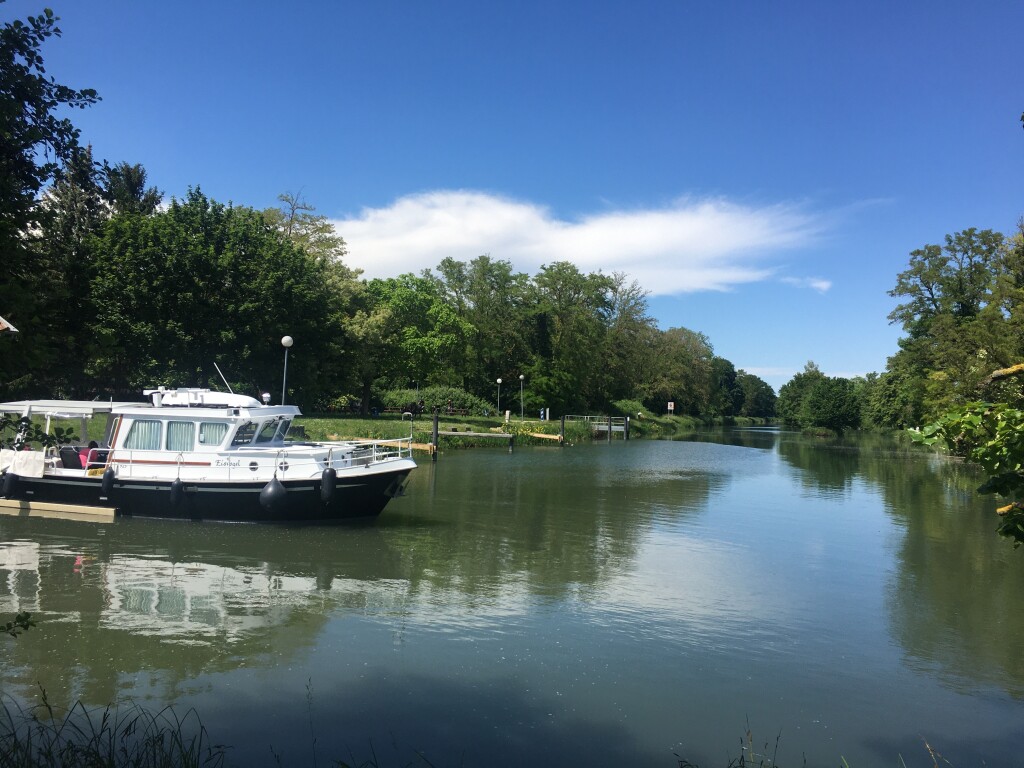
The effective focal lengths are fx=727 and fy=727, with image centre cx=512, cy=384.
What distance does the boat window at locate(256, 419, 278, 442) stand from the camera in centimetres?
1847

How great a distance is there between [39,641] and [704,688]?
8.39 m

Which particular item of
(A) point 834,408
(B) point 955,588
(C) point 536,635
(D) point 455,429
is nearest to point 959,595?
(B) point 955,588

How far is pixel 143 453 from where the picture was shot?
57.8 ft

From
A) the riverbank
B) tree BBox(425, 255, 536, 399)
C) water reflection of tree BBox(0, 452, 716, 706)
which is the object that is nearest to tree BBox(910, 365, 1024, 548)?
water reflection of tree BBox(0, 452, 716, 706)

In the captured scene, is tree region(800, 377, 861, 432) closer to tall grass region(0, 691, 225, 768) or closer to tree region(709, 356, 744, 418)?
tree region(709, 356, 744, 418)

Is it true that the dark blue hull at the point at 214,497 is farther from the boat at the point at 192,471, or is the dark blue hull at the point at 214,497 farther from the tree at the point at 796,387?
the tree at the point at 796,387

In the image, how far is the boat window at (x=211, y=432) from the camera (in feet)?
58.1

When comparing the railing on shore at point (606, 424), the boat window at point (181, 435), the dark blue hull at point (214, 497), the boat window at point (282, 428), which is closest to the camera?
the dark blue hull at point (214, 497)

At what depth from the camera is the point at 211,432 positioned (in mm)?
17766

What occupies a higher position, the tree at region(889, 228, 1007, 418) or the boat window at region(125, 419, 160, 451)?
the tree at region(889, 228, 1007, 418)

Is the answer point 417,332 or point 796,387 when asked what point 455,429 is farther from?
point 796,387

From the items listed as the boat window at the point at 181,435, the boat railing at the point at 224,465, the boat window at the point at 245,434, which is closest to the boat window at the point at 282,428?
the boat window at the point at 245,434

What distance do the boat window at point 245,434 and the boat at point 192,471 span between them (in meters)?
0.02

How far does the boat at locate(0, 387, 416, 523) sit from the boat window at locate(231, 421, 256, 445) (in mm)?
25
